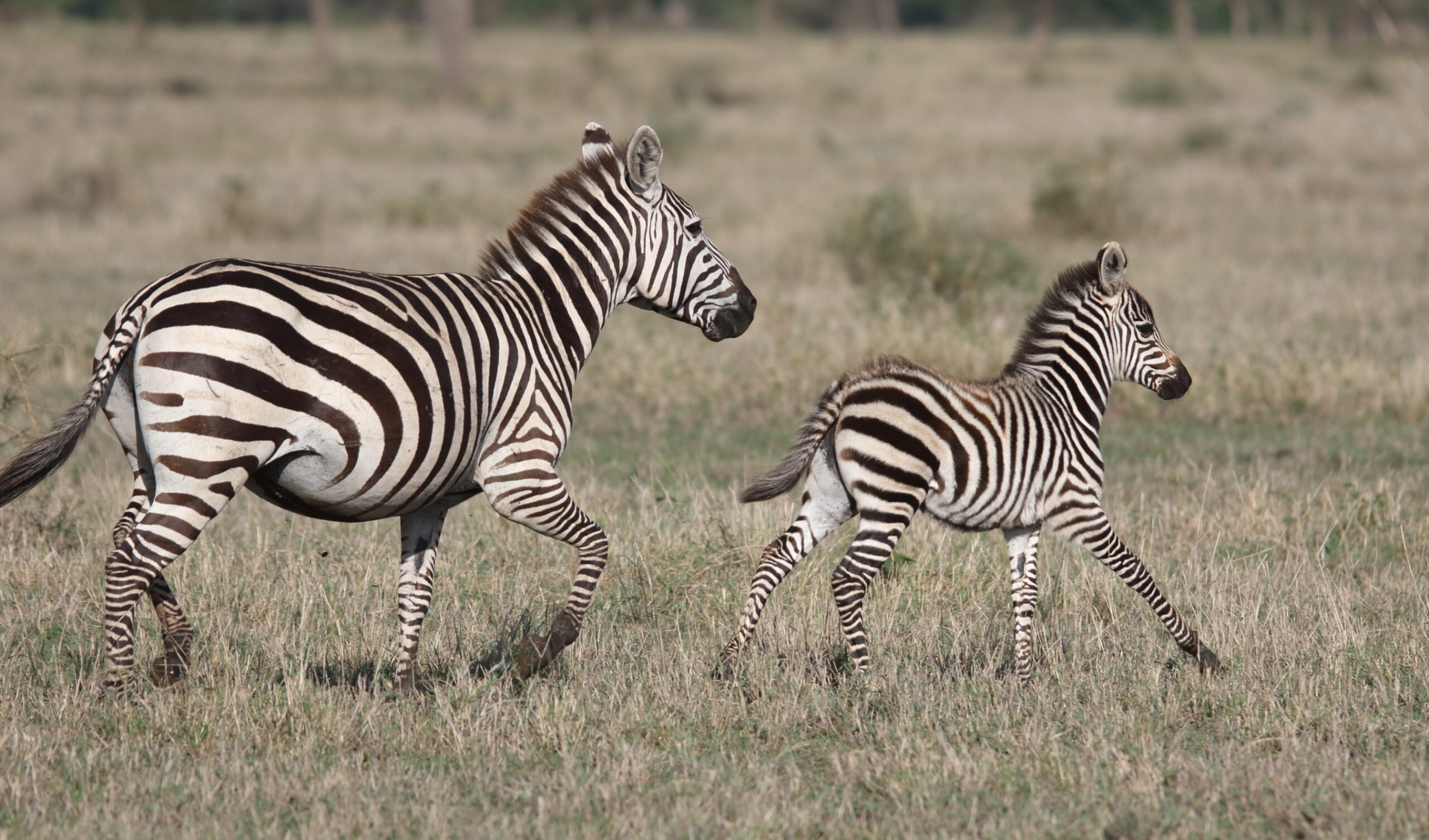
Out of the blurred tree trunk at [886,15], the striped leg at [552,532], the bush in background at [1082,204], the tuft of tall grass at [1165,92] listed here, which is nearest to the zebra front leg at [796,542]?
the striped leg at [552,532]

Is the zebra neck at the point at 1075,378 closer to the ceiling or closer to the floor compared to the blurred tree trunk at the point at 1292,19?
closer to the floor

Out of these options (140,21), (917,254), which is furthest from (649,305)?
(140,21)

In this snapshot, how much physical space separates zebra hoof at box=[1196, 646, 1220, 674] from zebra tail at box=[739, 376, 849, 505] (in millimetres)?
1755

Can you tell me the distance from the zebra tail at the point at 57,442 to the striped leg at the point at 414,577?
124cm

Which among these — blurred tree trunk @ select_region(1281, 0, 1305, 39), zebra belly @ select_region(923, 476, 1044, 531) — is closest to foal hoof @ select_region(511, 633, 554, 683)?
zebra belly @ select_region(923, 476, 1044, 531)

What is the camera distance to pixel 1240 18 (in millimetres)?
72625

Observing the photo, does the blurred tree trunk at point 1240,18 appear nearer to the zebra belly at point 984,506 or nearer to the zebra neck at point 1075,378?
the zebra neck at point 1075,378

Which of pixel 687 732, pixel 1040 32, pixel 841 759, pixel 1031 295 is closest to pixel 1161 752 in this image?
pixel 841 759

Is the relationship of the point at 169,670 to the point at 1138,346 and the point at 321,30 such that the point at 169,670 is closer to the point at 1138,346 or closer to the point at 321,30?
the point at 1138,346

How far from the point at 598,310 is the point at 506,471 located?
892mm

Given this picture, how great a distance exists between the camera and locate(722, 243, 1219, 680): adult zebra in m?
5.57

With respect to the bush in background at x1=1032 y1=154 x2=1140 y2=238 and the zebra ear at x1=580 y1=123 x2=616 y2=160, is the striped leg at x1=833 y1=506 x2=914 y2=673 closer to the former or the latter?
the zebra ear at x1=580 y1=123 x2=616 y2=160

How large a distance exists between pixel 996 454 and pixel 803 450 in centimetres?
77

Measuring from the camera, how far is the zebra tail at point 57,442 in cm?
481
